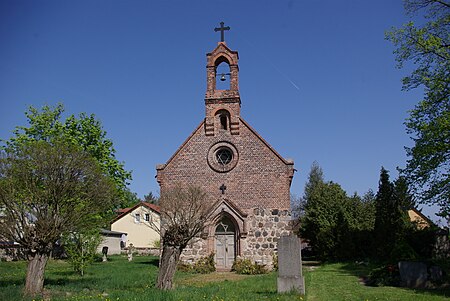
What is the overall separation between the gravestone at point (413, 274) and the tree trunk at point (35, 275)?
1358 cm

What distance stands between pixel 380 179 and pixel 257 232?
10.2 meters

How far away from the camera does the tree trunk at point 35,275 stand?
13414 mm

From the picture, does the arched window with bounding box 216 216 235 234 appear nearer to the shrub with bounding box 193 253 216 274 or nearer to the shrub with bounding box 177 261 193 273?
the shrub with bounding box 193 253 216 274

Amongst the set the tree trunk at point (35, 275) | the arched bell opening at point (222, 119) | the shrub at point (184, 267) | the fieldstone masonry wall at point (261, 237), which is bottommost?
the shrub at point (184, 267)

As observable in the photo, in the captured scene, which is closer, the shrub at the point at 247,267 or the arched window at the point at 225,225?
the shrub at the point at 247,267

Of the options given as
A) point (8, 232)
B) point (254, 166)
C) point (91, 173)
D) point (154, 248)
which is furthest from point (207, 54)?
point (154, 248)

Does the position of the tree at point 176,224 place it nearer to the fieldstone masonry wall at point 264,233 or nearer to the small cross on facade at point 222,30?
the fieldstone masonry wall at point 264,233

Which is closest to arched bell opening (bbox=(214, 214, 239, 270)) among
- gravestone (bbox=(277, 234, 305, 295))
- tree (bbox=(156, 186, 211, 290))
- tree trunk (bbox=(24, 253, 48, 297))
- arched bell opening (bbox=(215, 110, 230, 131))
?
tree (bbox=(156, 186, 211, 290))

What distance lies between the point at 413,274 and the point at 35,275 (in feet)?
46.5

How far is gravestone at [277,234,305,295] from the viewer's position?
13.3 m

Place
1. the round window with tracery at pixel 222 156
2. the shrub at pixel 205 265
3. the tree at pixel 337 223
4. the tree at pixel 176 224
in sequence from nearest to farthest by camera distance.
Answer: the tree at pixel 176 224 < the shrub at pixel 205 265 < the round window with tracery at pixel 222 156 < the tree at pixel 337 223

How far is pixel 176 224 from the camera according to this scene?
16.7 m

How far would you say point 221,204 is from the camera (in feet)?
79.9

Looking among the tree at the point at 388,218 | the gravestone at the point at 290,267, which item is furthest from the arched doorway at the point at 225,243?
the gravestone at the point at 290,267
